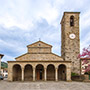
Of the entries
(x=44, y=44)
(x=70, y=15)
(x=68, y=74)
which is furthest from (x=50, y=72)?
(x=70, y=15)

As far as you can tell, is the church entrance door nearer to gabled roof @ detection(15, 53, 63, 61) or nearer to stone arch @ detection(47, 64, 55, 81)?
stone arch @ detection(47, 64, 55, 81)

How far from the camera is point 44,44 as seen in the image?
24.7 metres

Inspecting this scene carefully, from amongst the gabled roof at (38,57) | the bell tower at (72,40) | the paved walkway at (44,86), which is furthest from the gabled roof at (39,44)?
the paved walkway at (44,86)

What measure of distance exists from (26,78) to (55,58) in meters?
7.23

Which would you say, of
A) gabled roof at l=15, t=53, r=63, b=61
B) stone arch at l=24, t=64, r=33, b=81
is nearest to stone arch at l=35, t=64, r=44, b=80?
stone arch at l=24, t=64, r=33, b=81

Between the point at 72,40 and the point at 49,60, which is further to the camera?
the point at 72,40

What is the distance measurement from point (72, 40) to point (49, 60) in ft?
23.2

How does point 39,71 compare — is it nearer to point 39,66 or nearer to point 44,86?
point 39,66

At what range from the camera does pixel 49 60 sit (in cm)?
2311

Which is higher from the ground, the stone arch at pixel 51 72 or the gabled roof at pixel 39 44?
the gabled roof at pixel 39 44

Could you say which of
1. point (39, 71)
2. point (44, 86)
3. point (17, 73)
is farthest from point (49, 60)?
point (44, 86)

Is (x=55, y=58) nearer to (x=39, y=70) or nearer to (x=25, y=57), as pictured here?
(x=39, y=70)

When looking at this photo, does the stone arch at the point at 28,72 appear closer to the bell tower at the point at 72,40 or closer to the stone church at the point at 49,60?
the stone church at the point at 49,60

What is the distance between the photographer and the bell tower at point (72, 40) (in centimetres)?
2483
